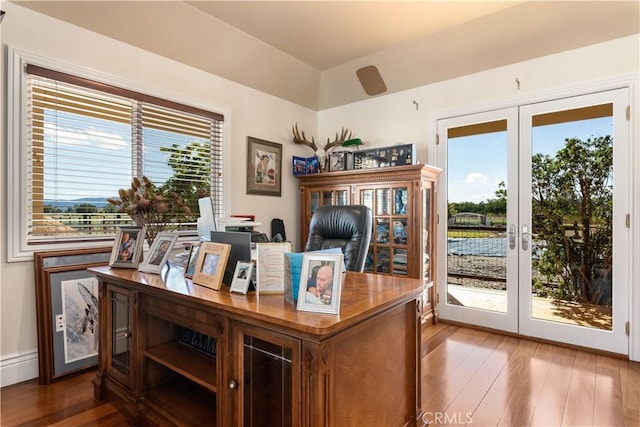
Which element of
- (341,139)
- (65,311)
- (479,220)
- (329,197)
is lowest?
(65,311)

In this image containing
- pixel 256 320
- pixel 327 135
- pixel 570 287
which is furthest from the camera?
pixel 327 135

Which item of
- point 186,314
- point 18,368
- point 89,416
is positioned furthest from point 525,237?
point 18,368

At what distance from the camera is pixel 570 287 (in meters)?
2.87

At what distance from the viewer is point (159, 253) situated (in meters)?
1.88

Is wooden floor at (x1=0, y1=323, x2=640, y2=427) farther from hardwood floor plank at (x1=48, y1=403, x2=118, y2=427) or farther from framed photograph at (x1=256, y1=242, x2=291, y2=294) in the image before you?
framed photograph at (x1=256, y1=242, x2=291, y2=294)

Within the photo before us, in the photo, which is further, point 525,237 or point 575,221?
point 525,237

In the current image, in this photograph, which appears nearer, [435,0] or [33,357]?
[33,357]

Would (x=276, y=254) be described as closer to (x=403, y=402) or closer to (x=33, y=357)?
(x=403, y=402)

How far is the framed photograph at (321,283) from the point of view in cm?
116

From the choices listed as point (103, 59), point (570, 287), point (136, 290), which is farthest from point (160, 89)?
point (570, 287)

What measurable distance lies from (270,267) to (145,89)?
7.34 feet

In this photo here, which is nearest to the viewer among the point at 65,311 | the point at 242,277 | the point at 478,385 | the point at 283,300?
the point at 283,300

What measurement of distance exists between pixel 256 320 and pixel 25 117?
2.22 metres

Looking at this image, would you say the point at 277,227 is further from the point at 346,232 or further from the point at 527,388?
the point at 527,388
